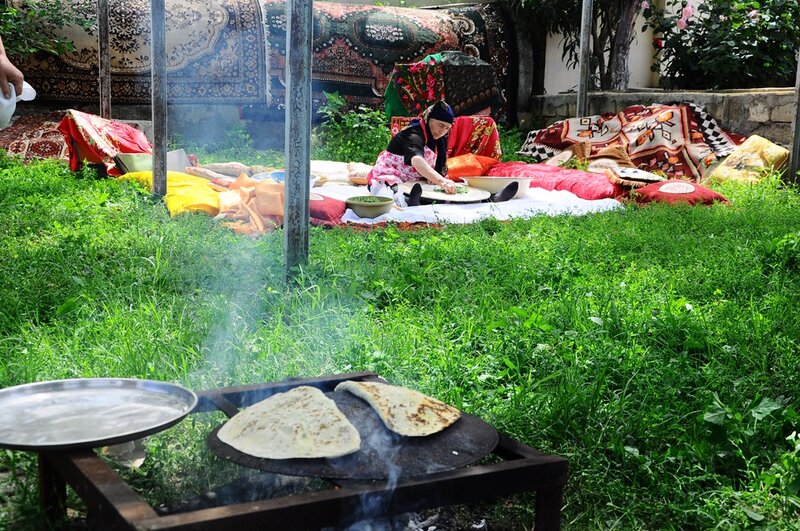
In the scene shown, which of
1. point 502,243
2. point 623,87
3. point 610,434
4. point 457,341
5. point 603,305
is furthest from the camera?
point 623,87

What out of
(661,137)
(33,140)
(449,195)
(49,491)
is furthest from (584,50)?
(49,491)

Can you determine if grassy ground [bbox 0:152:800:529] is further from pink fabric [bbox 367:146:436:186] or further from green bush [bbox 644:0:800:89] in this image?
green bush [bbox 644:0:800:89]

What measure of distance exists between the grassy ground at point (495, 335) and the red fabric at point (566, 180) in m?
2.17

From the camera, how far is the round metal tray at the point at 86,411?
194 centimetres

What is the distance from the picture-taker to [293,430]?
207 centimetres

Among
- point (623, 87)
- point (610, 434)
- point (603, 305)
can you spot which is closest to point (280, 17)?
point (623, 87)

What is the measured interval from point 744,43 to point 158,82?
8.01 meters

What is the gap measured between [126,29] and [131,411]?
8.78 meters

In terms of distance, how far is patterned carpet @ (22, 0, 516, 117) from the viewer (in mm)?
9836

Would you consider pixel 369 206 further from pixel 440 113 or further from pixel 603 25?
pixel 603 25

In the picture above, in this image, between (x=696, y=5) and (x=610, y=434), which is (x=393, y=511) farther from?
(x=696, y=5)

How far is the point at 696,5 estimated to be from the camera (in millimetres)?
12766

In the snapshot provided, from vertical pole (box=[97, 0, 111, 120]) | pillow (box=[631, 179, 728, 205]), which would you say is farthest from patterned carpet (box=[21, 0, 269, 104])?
pillow (box=[631, 179, 728, 205])

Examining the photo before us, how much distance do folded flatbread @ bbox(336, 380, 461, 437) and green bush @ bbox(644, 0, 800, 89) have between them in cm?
996
